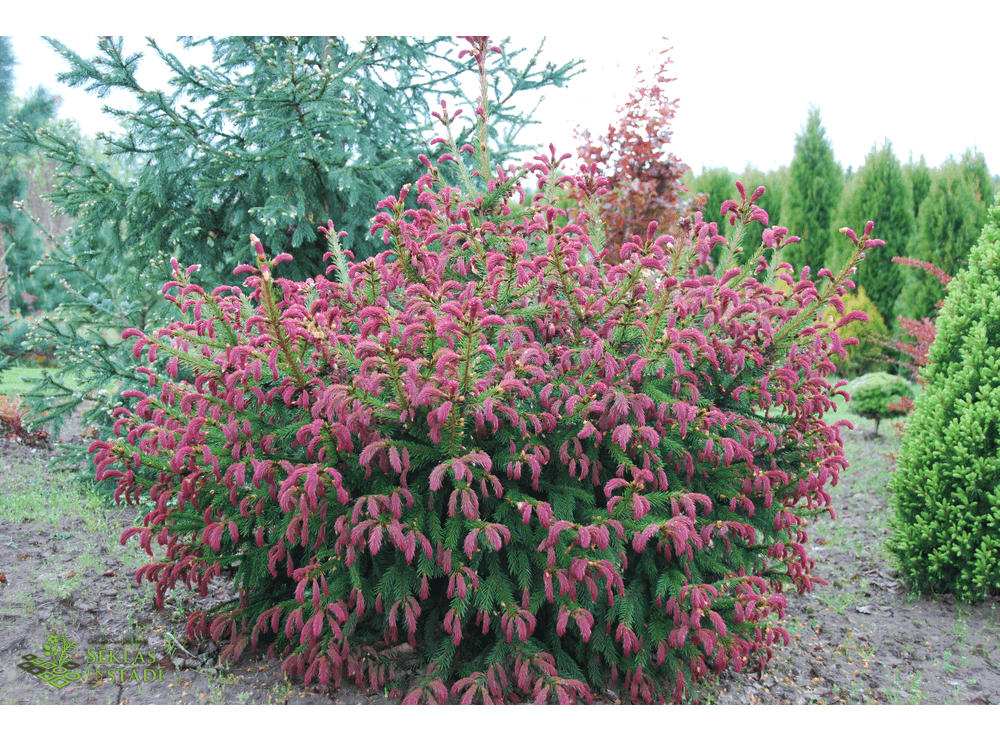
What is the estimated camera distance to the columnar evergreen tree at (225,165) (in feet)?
15.7

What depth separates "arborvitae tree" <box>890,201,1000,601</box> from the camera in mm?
3539

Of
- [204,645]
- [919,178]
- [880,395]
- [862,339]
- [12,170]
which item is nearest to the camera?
[204,645]

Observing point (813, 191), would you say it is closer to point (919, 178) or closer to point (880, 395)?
point (919, 178)

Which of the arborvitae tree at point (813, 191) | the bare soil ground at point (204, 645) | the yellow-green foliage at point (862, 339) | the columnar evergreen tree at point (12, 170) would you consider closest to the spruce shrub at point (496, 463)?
the bare soil ground at point (204, 645)

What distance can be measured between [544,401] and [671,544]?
790 millimetres

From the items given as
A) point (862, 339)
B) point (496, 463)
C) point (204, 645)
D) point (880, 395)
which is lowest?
point (204, 645)

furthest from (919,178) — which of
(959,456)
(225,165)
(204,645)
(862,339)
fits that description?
(204,645)

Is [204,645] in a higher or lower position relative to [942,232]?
lower

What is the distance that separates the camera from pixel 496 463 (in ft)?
8.12

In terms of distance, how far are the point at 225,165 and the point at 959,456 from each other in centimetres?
541

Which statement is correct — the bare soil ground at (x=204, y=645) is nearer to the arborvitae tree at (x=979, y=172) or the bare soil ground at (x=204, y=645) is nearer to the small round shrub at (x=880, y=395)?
the small round shrub at (x=880, y=395)
